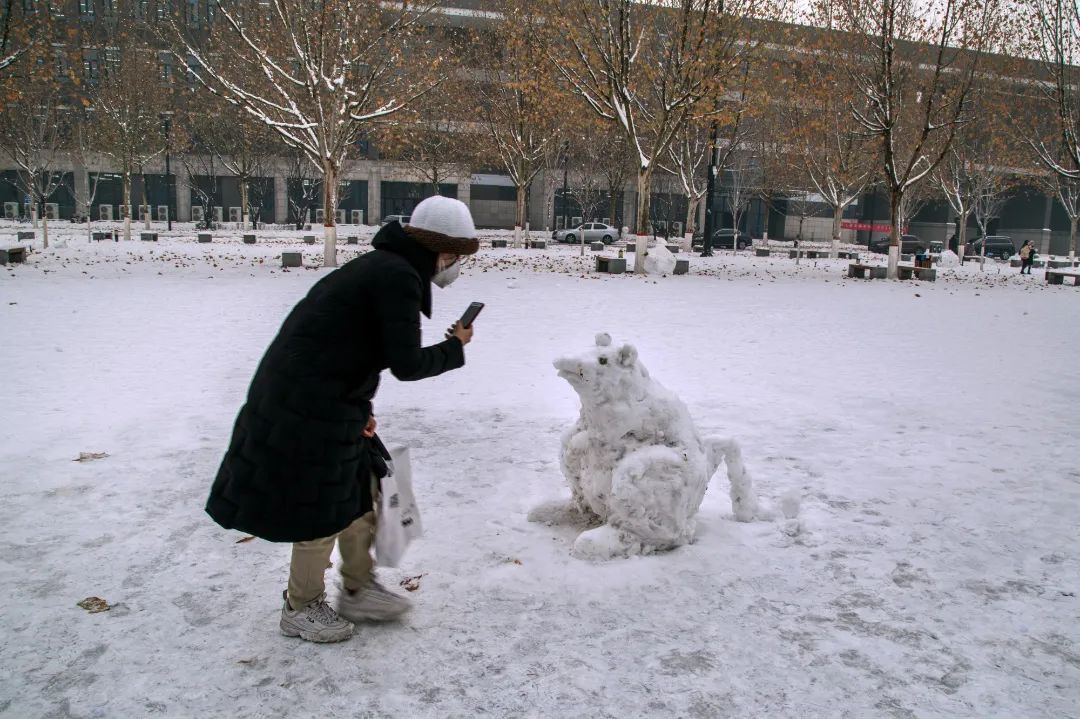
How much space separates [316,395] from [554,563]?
1727 mm

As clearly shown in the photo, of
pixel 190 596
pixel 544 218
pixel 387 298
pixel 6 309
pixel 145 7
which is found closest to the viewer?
pixel 387 298

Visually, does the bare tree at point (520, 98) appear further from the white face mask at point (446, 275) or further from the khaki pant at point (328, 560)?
A: the khaki pant at point (328, 560)

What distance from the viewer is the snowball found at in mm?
22395

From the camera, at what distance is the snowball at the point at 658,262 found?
22395 millimetres

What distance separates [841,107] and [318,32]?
22127 millimetres

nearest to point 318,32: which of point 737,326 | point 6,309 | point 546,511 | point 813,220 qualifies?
point 6,309

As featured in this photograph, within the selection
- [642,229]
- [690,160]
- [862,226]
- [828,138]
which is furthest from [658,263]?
[862,226]

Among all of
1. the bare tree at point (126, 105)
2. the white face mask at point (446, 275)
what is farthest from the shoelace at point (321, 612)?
the bare tree at point (126, 105)

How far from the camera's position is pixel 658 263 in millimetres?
22469

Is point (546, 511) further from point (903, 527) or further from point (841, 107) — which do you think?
point (841, 107)

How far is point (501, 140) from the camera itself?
103 ft

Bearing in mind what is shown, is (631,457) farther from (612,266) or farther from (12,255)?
(12,255)

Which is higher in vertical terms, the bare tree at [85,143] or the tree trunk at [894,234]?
the bare tree at [85,143]

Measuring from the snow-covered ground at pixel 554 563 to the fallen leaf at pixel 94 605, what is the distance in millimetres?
46
